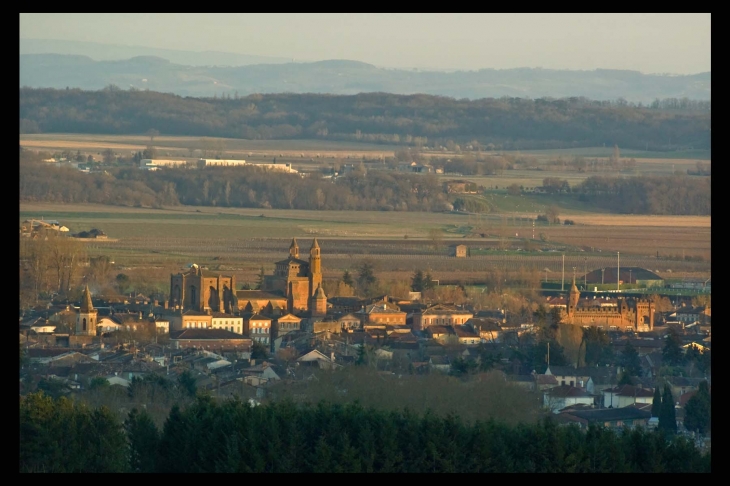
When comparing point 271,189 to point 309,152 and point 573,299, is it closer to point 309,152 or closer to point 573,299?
point 309,152

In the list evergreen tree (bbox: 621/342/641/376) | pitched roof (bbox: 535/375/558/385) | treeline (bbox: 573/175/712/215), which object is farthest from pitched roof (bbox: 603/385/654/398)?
treeline (bbox: 573/175/712/215)

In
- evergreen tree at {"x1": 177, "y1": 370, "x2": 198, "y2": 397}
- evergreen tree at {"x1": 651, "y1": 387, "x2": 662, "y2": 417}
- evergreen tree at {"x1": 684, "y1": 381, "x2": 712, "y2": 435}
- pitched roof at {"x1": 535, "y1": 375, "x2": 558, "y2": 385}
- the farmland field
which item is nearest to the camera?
evergreen tree at {"x1": 684, "y1": 381, "x2": 712, "y2": 435}

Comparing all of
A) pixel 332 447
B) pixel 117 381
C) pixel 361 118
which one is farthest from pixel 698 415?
pixel 361 118

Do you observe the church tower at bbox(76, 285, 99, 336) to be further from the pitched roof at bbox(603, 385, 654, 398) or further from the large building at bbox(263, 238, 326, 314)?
the pitched roof at bbox(603, 385, 654, 398)

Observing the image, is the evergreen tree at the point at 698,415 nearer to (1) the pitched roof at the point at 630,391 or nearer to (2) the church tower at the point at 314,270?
(1) the pitched roof at the point at 630,391

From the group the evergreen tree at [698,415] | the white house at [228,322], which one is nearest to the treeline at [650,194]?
the white house at [228,322]
